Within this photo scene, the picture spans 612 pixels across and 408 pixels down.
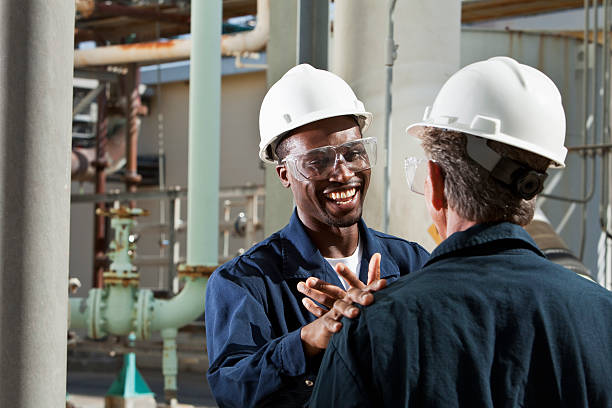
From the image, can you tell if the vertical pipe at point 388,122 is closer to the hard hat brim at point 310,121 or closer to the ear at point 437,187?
the hard hat brim at point 310,121

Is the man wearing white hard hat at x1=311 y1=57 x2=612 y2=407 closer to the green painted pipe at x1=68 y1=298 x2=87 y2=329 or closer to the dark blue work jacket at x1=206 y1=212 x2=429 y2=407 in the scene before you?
the dark blue work jacket at x1=206 y1=212 x2=429 y2=407

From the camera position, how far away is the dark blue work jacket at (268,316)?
1.51 metres

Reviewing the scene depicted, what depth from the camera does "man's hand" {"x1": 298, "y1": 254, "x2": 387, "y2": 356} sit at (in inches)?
45.9

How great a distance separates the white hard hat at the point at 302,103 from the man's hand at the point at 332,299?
0.53m

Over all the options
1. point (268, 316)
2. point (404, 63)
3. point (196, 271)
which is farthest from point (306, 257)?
point (196, 271)

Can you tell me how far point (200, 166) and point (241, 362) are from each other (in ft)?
11.4

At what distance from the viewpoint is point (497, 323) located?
1083 mm

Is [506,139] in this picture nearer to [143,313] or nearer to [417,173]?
[417,173]

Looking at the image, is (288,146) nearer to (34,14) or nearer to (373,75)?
(34,14)

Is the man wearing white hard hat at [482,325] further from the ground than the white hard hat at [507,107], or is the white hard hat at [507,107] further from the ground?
the white hard hat at [507,107]

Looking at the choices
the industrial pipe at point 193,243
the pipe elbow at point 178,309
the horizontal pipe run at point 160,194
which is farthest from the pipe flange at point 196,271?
the horizontal pipe run at point 160,194

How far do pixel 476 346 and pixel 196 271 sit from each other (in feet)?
14.0

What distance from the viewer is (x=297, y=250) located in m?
1.78

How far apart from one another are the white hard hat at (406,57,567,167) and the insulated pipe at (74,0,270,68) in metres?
5.98
